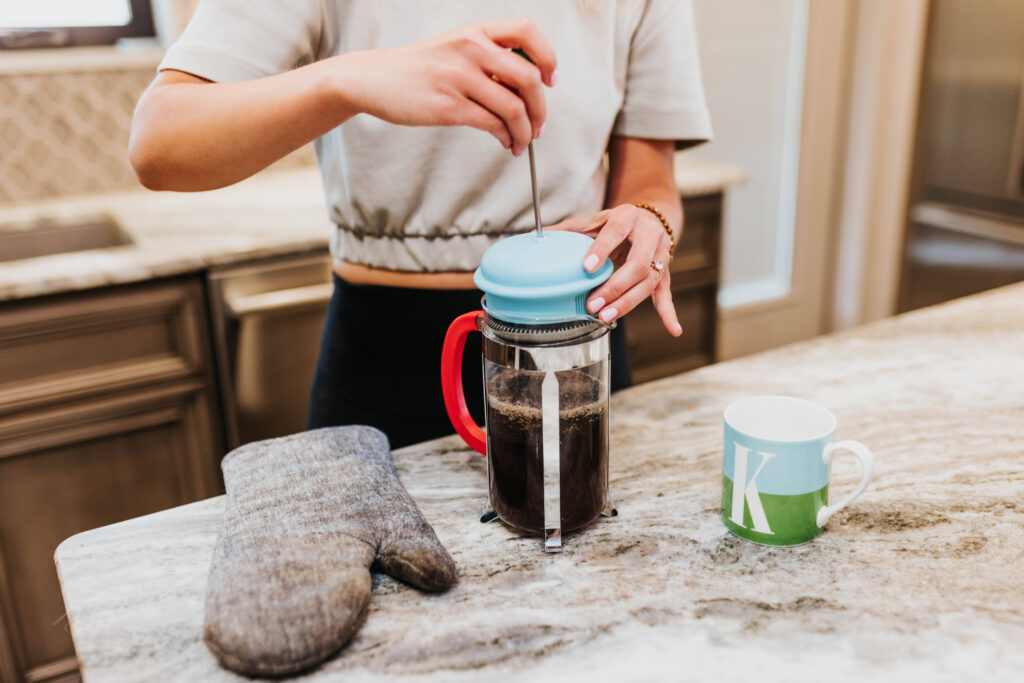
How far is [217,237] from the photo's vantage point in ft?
5.24

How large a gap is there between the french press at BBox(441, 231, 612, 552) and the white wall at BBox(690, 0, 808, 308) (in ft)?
6.18

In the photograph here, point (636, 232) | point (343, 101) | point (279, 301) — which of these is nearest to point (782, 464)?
point (636, 232)

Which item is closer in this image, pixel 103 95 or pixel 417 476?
pixel 417 476

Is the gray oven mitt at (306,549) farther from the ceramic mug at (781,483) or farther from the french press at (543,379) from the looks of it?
the ceramic mug at (781,483)

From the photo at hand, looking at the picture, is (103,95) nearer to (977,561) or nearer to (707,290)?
(707,290)

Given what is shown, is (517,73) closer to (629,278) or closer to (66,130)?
(629,278)

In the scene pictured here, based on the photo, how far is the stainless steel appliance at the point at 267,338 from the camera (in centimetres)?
157

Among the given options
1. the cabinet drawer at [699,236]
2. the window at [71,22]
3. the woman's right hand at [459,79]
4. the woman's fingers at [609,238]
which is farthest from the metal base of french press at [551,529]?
the window at [71,22]

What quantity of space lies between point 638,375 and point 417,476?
1423mm

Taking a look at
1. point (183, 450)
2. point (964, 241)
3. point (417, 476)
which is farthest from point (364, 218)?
point (964, 241)

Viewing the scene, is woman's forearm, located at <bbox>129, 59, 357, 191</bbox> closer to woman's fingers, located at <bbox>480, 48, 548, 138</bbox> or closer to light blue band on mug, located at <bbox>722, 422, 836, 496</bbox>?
woman's fingers, located at <bbox>480, 48, 548, 138</bbox>

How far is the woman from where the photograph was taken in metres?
0.68

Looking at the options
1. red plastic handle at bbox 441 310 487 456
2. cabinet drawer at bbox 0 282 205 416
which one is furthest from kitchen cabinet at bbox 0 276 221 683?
red plastic handle at bbox 441 310 487 456

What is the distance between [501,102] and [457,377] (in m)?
0.23
